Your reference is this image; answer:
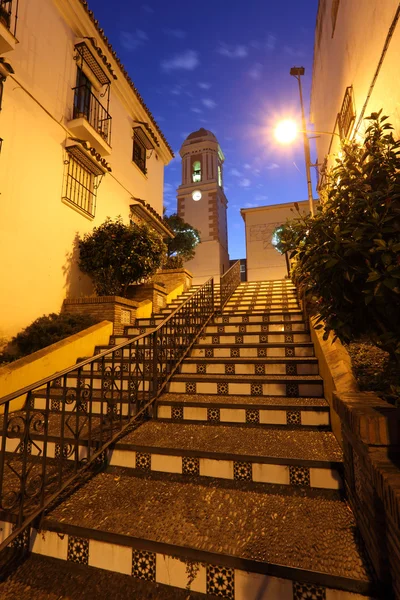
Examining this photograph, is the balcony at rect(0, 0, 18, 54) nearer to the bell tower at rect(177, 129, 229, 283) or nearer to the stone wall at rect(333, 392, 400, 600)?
the stone wall at rect(333, 392, 400, 600)

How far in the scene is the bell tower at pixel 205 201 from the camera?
2145cm

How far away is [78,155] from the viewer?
25.5ft

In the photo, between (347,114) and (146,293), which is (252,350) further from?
(347,114)

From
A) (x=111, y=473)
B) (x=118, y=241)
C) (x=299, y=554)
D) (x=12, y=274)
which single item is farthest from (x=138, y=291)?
(x=299, y=554)

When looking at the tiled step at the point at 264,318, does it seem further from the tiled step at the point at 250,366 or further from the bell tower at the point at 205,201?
the bell tower at the point at 205,201

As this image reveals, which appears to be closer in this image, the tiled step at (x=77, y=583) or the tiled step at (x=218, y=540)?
the tiled step at (x=218, y=540)

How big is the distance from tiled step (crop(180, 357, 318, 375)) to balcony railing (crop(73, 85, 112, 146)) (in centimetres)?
731

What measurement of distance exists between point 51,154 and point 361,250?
24.6ft

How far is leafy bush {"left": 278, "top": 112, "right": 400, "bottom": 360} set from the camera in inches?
81.6

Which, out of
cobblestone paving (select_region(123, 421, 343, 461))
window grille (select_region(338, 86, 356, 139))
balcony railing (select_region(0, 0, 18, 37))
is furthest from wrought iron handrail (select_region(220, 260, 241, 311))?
balcony railing (select_region(0, 0, 18, 37))

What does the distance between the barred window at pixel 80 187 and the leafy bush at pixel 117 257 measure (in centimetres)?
95

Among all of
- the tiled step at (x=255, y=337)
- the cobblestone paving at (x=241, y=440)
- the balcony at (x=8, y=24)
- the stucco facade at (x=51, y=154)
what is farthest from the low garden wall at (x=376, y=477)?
the balcony at (x=8, y=24)

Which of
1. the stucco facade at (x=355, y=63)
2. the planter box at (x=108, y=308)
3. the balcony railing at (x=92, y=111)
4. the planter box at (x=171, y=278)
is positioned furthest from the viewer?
the planter box at (x=171, y=278)

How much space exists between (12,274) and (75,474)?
473cm
